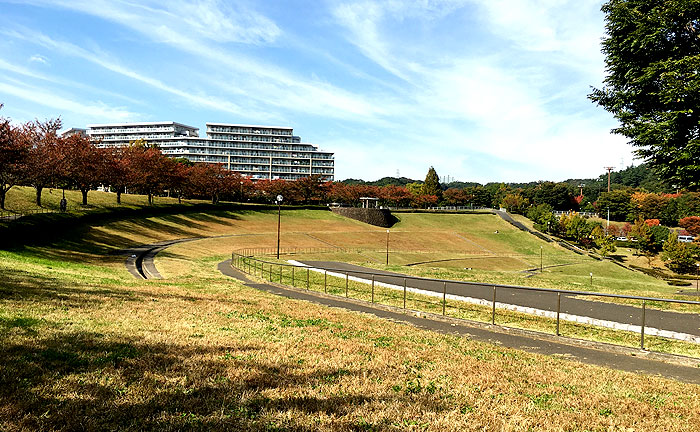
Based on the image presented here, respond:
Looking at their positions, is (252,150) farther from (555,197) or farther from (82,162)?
(555,197)

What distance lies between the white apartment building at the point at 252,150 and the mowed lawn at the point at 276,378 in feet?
510

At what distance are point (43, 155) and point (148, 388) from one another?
5221 cm

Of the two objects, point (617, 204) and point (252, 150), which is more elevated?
point (252, 150)

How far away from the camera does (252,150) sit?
547ft

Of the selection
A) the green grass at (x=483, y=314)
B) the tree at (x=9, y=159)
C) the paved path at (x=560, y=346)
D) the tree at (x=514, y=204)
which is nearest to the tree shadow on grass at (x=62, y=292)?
the paved path at (x=560, y=346)

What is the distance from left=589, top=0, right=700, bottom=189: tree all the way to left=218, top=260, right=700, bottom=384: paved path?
42.7ft

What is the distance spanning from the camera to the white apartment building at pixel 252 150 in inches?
6452

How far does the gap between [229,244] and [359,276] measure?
103 ft

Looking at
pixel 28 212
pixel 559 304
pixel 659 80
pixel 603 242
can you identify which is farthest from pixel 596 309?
pixel 603 242

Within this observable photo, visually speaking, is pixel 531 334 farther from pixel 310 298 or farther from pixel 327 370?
pixel 310 298

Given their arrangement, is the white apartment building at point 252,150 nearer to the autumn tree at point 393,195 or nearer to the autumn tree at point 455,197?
the autumn tree at point 393,195

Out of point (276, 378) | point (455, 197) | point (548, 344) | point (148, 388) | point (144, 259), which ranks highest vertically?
point (455, 197)

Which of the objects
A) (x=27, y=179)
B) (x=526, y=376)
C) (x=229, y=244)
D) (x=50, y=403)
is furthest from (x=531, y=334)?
(x=27, y=179)

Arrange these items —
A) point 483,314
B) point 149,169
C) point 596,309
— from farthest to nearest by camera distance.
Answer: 1. point 149,169
2. point 596,309
3. point 483,314
